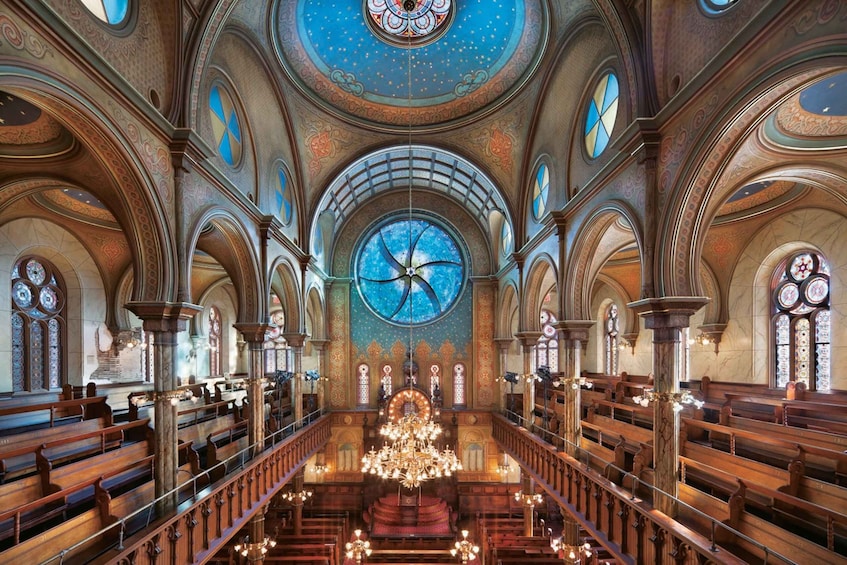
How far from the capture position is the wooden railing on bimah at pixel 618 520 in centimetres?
750

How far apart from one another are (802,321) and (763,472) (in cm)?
948

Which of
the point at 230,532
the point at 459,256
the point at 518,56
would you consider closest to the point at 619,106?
the point at 518,56

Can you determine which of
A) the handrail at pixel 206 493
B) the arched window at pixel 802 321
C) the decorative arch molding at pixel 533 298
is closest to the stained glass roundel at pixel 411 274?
the handrail at pixel 206 493

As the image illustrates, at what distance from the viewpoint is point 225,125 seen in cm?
1255

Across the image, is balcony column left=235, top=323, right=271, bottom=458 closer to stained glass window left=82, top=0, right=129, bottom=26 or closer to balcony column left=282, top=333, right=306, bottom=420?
balcony column left=282, top=333, right=306, bottom=420

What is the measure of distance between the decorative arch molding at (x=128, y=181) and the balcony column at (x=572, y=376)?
1023cm

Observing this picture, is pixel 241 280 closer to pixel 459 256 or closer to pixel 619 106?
pixel 619 106

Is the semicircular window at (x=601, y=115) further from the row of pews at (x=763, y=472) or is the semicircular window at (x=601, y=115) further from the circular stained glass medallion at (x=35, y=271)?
the circular stained glass medallion at (x=35, y=271)

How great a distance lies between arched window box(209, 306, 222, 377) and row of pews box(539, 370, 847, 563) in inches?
861

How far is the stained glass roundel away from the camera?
26.5m

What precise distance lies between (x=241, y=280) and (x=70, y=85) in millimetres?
8044

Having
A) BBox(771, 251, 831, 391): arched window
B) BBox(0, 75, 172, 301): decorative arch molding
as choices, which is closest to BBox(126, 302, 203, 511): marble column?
BBox(0, 75, 172, 301): decorative arch molding

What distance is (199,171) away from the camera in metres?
10.5

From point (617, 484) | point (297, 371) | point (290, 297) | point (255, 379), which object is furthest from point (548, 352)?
point (255, 379)
